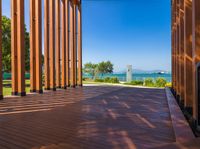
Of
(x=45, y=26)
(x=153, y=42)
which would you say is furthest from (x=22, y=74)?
(x=153, y=42)

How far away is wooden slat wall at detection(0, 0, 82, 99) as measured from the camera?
387 inches

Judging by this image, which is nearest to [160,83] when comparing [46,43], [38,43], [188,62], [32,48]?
[46,43]

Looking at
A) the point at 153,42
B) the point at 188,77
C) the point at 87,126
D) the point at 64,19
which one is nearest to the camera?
the point at 87,126

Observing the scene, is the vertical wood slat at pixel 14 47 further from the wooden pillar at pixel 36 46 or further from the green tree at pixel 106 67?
the green tree at pixel 106 67

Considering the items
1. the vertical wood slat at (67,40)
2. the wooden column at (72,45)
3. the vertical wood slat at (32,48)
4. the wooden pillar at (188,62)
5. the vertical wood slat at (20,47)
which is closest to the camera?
the wooden pillar at (188,62)

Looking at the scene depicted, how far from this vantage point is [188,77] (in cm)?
583

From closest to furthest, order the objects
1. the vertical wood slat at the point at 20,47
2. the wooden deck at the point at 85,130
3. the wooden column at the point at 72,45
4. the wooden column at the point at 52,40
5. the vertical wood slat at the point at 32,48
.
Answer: the wooden deck at the point at 85,130, the vertical wood slat at the point at 20,47, the vertical wood slat at the point at 32,48, the wooden column at the point at 52,40, the wooden column at the point at 72,45

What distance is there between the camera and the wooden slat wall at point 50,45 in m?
9.84

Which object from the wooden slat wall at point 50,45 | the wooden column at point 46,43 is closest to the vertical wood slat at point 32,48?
the wooden slat wall at point 50,45

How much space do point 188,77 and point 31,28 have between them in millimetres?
7470

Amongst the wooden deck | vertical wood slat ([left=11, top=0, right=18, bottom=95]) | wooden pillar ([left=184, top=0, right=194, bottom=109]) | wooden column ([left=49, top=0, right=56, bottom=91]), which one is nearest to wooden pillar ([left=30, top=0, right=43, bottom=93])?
vertical wood slat ([left=11, top=0, right=18, bottom=95])

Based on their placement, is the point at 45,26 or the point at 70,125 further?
the point at 45,26

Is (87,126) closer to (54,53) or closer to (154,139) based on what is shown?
(154,139)

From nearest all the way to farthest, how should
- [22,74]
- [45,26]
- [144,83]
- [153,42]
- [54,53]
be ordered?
[22,74] < [45,26] < [54,53] < [144,83] < [153,42]
